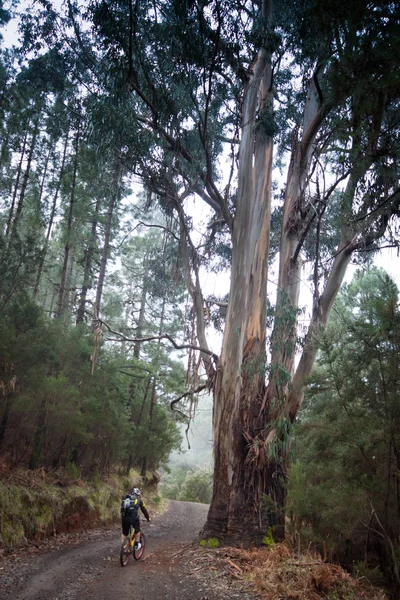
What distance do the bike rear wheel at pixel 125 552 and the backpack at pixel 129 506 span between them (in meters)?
0.42

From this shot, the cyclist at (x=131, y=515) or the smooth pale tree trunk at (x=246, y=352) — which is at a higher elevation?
the smooth pale tree trunk at (x=246, y=352)

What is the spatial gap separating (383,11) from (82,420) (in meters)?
9.77

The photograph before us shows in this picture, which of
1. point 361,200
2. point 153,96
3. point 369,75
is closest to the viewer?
point 369,75

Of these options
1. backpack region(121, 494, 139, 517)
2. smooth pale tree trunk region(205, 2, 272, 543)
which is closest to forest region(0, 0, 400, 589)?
smooth pale tree trunk region(205, 2, 272, 543)

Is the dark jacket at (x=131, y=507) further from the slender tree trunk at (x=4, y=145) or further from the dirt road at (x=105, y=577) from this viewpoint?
the slender tree trunk at (x=4, y=145)

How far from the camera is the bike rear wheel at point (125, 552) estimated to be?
7451 mm

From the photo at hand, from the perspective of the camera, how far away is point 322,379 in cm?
713

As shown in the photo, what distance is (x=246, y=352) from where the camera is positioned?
31.6ft

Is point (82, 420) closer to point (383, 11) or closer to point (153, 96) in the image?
point (153, 96)

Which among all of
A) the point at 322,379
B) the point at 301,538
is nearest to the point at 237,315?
the point at 322,379

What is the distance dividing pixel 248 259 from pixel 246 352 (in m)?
2.19

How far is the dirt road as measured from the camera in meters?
5.65

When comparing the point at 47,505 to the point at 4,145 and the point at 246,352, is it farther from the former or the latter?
the point at 4,145

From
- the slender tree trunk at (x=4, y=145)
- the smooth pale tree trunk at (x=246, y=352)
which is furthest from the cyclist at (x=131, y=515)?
the slender tree trunk at (x=4, y=145)
